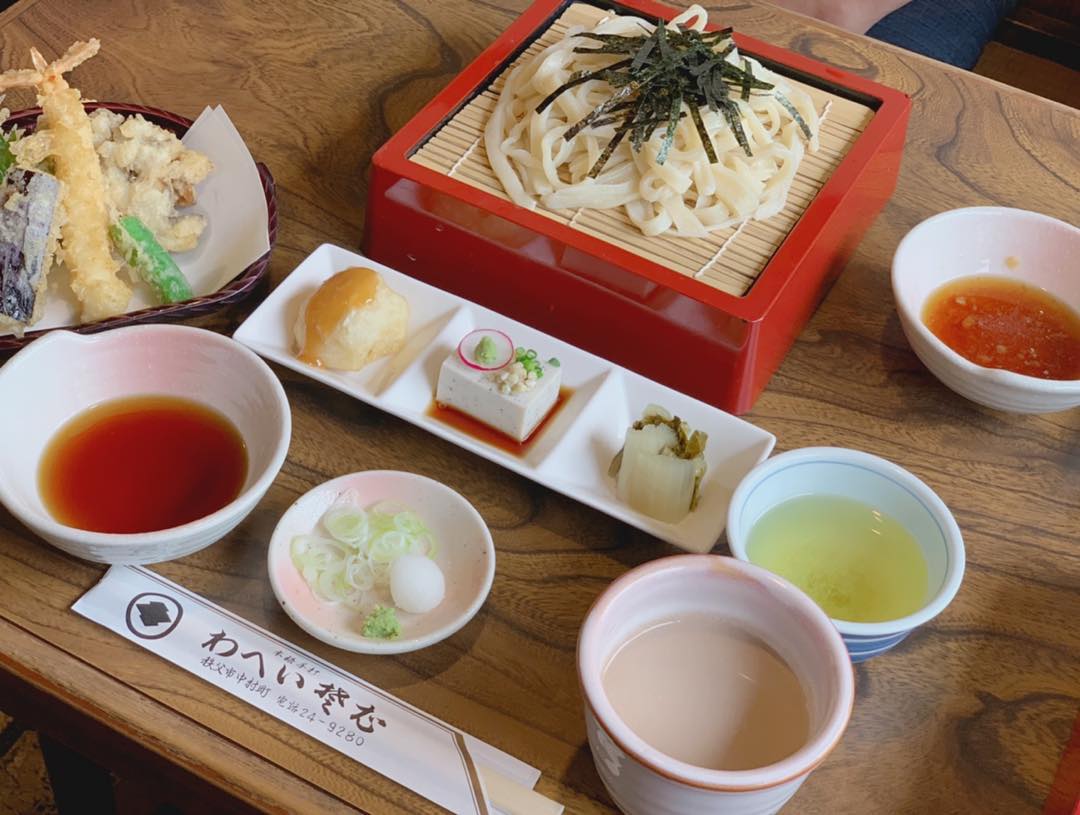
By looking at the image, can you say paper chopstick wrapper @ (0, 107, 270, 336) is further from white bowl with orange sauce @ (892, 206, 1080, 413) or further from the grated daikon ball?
white bowl with orange sauce @ (892, 206, 1080, 413)

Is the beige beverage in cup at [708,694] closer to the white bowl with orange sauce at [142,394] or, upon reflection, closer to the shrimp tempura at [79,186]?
the white bowl with orange sauce at [142,394]

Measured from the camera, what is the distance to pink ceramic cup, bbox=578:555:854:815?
1109 mm

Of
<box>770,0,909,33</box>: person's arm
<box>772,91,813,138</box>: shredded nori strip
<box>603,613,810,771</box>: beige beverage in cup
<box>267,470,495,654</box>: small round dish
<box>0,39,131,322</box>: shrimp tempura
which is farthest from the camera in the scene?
<box>770,0,909,33</box>: person's arm

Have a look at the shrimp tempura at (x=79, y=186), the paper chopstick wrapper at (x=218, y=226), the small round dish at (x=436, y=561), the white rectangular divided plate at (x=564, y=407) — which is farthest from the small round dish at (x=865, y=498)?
the shrimp tempura at (x=79, y=186)

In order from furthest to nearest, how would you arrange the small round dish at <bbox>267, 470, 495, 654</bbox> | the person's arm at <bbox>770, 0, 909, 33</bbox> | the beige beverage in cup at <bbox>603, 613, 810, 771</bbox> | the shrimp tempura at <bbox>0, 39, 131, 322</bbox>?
the person's arm at <bbox>770, 0, 909, 33</bbox>, the shrimp tempura at <bbox>0, 39, 131, 322</bbox>, the small round dish at <bbox>267, 470, 495, 654</bbox>, the beige beverage in cup at <bbox>603, 613, 810, 771</bbox>

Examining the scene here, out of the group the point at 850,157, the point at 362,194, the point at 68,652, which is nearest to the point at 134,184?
the point at 362,194

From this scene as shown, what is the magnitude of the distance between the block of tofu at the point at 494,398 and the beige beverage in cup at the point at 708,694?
40 centimetres

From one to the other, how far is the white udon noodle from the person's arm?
1040mm

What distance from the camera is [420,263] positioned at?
1.83 m

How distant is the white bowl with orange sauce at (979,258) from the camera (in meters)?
1.71

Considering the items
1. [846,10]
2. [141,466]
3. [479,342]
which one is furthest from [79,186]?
[846,10]

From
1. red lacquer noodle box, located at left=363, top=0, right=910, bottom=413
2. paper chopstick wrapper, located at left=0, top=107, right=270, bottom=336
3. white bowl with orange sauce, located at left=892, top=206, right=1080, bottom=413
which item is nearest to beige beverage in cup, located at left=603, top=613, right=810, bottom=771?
red lacquer noodle box, located at left=363, top=0, right=910, bottom=413

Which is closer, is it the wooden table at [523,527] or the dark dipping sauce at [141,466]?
the wooden table at [523,527]

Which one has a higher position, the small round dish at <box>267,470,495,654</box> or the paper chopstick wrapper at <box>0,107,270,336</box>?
the paper chopstick wrapper at <box>0,107,270,336</box>
